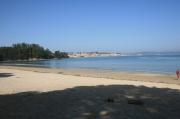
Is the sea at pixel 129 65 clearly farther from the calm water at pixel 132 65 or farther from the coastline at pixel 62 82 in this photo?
the coastline at pixel 62 82

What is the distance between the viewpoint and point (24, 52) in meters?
121

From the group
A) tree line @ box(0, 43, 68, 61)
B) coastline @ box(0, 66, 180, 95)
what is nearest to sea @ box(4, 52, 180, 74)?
coastline @ box(0, 66, 180, 95)

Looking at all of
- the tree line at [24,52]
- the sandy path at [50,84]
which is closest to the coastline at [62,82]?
the sandy path at [50,84]

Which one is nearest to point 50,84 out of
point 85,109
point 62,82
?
point 62,82

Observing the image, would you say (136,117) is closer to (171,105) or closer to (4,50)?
(171,105)

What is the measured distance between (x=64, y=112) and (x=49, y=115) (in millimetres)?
472

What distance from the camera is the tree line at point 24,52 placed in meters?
114

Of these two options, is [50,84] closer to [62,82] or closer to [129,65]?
[62,82]

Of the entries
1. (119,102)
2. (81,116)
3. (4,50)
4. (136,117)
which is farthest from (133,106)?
(4,50)

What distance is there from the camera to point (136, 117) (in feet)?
22.4

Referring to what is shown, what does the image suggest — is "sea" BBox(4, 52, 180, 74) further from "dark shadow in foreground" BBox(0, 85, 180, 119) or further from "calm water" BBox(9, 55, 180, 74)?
"dark shadow in foreground" BBox(0, 85, 180, 119)

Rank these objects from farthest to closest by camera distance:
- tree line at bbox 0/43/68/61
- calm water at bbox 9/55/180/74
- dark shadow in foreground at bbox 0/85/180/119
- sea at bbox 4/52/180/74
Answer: tree line at bbox 0/43/68/61 < calm water at bbox 9/55/180/74 < sea at bbox 4/52/180/74 < dark shadow in foreground at bbox 0/85/180/119

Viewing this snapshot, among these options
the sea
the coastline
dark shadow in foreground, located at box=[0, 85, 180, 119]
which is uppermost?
dark shadow in foreground, located at box=[0, 85, 180, 119]

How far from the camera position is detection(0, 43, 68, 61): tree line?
114 metres
